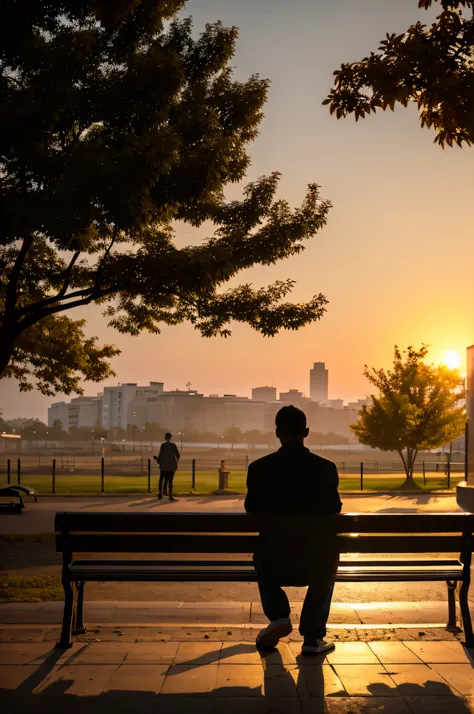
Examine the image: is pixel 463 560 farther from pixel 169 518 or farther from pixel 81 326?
pixel 81 326

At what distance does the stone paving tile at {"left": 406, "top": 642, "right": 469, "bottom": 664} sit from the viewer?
5.26 metres

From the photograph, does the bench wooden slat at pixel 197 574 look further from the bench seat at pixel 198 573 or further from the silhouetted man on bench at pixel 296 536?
the silhouetted man on bench at pixel 296 536

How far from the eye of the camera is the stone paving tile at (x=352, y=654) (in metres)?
5.25

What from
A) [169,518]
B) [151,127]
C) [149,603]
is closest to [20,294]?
[151,127]

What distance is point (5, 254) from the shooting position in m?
18.0

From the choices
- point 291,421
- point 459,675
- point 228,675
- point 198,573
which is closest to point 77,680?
point 228,675

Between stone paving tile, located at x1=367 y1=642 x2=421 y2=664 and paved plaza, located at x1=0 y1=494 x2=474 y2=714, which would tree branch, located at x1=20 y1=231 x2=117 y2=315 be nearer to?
paved plaza, located at x1=0 y1=494 x2=474 y2=714

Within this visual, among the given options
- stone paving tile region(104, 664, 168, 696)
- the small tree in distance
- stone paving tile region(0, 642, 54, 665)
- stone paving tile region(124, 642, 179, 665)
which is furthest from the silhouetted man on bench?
the small tree in distance

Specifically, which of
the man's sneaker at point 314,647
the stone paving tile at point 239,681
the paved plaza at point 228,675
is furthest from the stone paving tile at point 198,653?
the man's sneaker at point 314,647

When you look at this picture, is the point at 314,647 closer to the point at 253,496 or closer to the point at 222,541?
the point at 222,541

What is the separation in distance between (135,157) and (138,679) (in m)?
7.01

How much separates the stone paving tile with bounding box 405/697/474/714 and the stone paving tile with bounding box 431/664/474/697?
15 cm

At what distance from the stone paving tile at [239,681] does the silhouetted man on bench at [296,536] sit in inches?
16.6

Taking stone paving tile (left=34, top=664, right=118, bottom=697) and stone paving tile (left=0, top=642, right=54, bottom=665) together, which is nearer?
stone paving tile (left=34, top=664, right=118, bottom=697)
